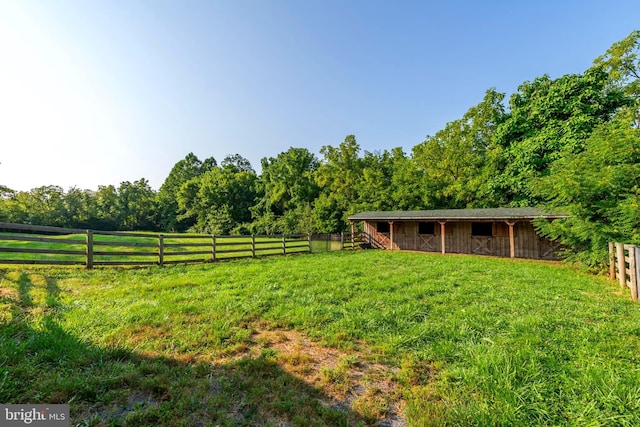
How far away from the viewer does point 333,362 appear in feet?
9.51

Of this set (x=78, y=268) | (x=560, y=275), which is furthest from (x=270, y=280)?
(x=560, y=275)

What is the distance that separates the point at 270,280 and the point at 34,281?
487 cm

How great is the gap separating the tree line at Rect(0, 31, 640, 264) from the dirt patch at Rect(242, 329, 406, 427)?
27.8 feet

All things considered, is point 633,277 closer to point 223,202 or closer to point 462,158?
point 462,158

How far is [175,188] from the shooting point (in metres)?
51.2

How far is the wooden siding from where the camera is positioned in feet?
40.8

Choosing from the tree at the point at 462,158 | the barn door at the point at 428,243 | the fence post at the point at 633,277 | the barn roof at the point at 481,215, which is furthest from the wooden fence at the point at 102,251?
the tree at the point at 462,158

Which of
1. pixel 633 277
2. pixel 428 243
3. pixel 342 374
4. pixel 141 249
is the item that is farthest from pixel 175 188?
pixel 633 277

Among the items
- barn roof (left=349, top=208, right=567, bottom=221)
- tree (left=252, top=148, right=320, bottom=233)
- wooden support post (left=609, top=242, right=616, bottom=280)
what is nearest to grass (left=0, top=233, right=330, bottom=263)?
barn roof (left=349, top=208, right=567, bottom=221)

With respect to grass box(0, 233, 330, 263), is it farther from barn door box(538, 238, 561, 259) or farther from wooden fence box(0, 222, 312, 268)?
barn door box(538, 238, 561, 259)

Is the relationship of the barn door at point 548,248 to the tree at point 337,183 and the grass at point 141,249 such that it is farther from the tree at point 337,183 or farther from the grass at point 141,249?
the tree at point 337,183

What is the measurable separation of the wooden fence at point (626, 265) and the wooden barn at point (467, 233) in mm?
3373

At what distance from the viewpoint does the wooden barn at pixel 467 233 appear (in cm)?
1220

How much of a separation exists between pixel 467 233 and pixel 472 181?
8.90 metres
